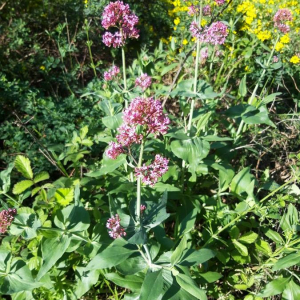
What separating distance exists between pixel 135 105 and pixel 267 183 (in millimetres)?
1373

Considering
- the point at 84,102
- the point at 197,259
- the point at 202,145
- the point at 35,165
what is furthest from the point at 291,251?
the point at 84,102

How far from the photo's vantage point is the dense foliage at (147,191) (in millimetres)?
1676

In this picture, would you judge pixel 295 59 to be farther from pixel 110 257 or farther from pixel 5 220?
pixel 5 220

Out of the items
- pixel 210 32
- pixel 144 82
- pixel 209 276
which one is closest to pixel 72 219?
pixel 209 276

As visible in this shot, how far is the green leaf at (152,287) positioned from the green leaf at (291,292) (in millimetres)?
835

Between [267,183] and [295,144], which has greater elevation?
[267,183]

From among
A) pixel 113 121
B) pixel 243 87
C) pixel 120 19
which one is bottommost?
pixel 243 87

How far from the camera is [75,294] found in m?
1.99

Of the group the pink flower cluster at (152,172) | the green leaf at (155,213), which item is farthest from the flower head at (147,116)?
the green leaf at (155,213)

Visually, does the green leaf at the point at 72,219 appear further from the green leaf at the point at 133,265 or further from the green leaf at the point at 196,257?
the green leaf at the point at 196,257

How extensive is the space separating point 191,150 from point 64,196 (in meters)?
0.86

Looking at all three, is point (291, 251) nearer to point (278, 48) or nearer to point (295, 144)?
point (295, 144)

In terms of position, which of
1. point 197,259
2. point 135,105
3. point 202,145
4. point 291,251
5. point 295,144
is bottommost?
point 295,144

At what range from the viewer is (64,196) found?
6.48ft
